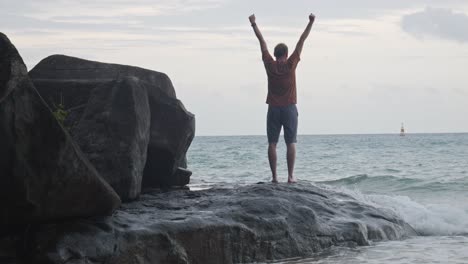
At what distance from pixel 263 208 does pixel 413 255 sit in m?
1.48

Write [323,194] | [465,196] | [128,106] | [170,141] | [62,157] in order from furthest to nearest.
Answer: [465,196]
[323,194]
[170,141]
[128,106]
[62,157]

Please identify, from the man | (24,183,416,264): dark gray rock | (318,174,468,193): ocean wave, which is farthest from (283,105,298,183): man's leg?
(318,174,468,193): ocean wave

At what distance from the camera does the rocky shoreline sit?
524 cm

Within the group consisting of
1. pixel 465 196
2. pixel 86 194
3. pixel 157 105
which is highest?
pixel 157 105

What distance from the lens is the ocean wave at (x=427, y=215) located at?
905cm

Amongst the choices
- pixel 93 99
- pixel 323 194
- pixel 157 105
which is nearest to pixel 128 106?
pixel 93 99

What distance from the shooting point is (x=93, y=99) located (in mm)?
7188

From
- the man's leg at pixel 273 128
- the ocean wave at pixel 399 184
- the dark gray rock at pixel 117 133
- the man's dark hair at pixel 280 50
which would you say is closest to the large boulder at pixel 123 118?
the dark gray rock at pixel 117 133

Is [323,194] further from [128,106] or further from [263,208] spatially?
[128,106]

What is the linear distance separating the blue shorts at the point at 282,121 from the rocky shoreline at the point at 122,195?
25.7 inches

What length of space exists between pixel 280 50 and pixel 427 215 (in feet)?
9.50

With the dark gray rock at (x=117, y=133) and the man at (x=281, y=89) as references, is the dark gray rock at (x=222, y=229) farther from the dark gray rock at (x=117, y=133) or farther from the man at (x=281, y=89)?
the man at (x=281, y=89)

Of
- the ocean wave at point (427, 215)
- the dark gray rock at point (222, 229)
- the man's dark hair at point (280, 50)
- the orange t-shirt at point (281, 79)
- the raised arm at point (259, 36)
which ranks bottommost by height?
the ocean wave at point (427, 215)

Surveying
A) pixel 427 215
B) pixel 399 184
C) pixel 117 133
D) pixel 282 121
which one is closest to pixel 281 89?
pixel 282 121
